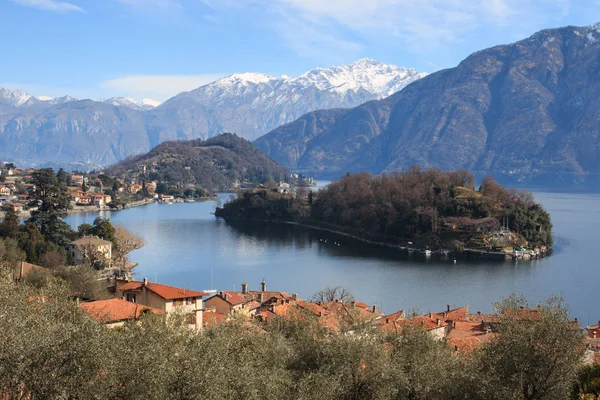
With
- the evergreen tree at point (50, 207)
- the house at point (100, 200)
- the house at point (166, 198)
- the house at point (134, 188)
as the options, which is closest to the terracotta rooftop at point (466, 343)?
the evergreen tree at point (50, 207)

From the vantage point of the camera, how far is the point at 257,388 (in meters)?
9.47

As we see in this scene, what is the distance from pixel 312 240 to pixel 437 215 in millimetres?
10000

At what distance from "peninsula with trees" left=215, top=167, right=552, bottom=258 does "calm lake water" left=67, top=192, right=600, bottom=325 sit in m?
2.32

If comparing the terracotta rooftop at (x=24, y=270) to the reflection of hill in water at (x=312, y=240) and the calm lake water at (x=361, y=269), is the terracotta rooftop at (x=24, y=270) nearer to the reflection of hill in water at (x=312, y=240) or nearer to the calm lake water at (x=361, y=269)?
the calm lake water at (x=361, y=269)

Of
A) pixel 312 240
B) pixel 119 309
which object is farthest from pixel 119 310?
pixel 312 240

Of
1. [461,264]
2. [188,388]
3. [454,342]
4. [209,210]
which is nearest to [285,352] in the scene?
[188,388]

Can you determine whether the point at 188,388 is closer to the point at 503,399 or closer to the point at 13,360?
the point at 13,360

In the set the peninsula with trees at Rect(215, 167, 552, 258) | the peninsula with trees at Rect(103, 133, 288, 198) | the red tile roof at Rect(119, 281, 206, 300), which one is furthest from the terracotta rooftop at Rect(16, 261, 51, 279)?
the peninsula with trees at Rect(103, 133, 288, 198)

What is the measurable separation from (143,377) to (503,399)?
500cm

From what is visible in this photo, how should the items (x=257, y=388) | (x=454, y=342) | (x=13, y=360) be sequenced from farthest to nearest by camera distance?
1. (x=454, y=342)
2. (x=257, y=388)
3. (x=13, y=360)

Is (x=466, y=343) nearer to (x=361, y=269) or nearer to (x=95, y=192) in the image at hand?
(x=361, y=269)

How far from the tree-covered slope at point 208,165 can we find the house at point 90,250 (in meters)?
83.9

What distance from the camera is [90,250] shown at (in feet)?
118

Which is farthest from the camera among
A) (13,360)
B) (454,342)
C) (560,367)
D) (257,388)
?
(454,342)
